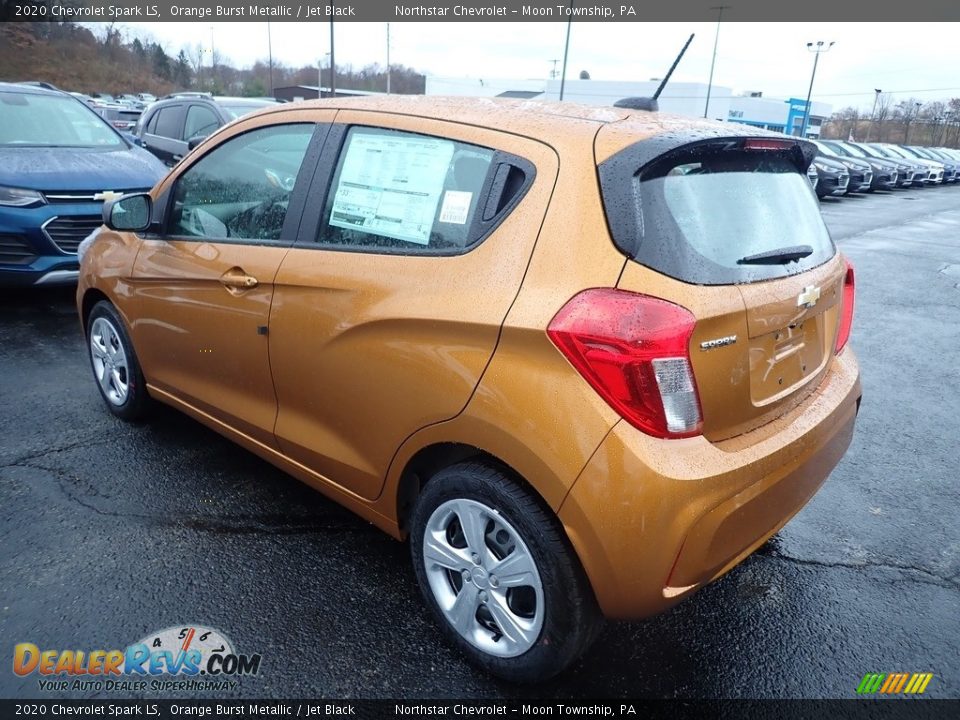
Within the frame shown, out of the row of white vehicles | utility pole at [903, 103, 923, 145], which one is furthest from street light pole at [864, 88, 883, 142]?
the row of white vehicles

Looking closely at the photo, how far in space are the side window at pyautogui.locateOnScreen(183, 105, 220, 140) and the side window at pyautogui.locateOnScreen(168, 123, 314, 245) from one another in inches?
271

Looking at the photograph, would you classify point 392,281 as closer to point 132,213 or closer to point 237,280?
point 237,280

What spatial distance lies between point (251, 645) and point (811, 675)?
1873 mm

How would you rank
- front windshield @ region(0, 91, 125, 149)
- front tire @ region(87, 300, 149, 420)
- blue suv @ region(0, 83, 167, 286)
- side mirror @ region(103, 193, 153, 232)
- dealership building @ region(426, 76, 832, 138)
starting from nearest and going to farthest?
side mirror @ region(103, 193, 153, 232) < front tire @ region(87, 300, 149, 420) < blue suv @ region(0, 83, 167, 286) < front windshield @ region(0, 91, 125, 149) < dealership building @ region(426, 76, 832, 138)

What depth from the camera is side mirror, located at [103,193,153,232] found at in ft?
11.0

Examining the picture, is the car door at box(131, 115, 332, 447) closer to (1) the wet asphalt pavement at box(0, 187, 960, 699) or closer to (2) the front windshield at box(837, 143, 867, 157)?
(1) the wet asphalt pavement at box(0, 187, 960, 699)

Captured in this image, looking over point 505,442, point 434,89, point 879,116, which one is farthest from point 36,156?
point 879,116

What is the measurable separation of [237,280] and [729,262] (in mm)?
1856

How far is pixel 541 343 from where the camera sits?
1900 mm

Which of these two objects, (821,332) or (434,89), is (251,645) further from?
(434,89)

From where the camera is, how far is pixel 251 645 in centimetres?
235

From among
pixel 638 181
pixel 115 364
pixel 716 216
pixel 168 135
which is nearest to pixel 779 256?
pixel 716 216

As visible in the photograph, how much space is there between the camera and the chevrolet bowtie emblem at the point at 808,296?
87.3 inches

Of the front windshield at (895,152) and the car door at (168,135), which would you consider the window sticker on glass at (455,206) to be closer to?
the car door at (168,135)
